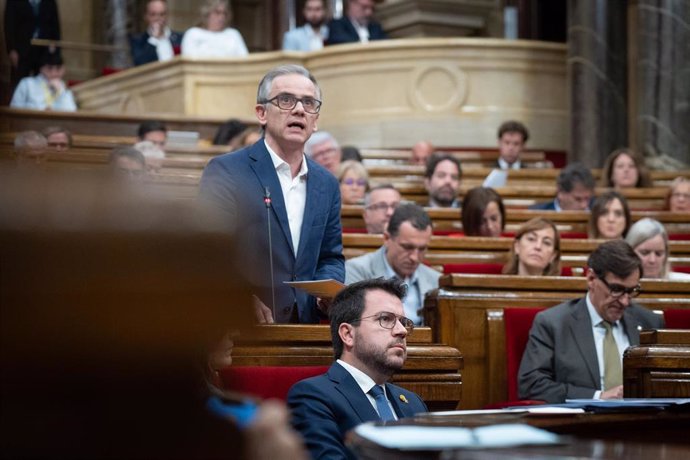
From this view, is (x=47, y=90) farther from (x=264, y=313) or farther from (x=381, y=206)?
(x=264, y=313)

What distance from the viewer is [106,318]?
0.89 meters

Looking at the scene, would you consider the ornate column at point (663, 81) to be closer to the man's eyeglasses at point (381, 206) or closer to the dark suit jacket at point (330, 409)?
the man's eyeglasses at point (381, 206)

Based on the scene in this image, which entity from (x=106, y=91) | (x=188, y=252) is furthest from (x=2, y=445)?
(x=106, y=91)

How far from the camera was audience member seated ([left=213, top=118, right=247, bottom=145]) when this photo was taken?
28.8 ft

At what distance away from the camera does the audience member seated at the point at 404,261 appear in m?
4.86

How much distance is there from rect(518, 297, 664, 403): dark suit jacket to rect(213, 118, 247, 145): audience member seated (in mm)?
4850

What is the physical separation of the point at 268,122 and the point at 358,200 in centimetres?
331

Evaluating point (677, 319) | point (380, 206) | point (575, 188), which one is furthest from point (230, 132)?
point (677, 319)

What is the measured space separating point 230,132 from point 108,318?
8000mm

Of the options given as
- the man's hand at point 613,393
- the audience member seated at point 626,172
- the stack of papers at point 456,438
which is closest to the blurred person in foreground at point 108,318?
the stack of papers at point 456,438

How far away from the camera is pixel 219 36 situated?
11.2 metres

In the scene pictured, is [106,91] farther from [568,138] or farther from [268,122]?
[268,122]

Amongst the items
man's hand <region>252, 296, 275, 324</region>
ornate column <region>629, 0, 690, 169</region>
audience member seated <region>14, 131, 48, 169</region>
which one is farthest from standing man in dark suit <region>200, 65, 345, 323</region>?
ornate column <region>629, 0, 690, 169</region>

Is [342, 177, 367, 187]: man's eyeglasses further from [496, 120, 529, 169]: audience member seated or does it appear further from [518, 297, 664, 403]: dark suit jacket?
[518, 297, 664, 403]: dark suit jacket
